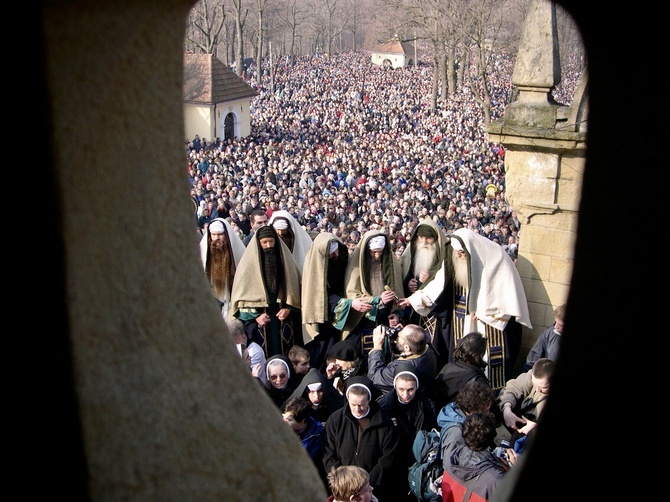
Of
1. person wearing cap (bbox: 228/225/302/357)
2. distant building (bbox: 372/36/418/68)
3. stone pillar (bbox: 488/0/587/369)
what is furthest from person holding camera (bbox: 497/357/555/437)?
distant building (bbox: 372/36/418/68)

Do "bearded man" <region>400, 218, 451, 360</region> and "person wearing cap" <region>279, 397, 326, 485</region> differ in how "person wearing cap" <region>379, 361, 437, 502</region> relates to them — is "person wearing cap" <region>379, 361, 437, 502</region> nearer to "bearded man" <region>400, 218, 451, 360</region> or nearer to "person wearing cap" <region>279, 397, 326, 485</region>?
"person wearing cap" <region>279, 397, 326, 485</region>

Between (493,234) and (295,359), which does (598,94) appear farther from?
(493,234)

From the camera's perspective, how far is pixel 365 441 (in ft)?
14.0

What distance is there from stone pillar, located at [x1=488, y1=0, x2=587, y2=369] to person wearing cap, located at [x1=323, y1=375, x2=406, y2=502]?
260 centimetres

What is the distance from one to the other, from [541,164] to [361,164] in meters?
20.3

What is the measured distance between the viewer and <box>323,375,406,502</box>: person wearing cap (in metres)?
4.26

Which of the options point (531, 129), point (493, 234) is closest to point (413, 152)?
point (493, 234)

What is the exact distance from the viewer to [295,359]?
5535 millimetres

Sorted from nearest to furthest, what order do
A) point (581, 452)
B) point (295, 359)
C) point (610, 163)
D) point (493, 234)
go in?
point (610, 163) → point (581, 452) → point (295, 359) → point (493, 234)

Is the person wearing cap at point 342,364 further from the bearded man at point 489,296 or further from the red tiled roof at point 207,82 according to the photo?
the red tiled roof at point 207,82

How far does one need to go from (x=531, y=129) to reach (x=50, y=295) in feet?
17.9

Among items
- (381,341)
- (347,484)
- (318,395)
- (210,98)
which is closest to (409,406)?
(318,395)

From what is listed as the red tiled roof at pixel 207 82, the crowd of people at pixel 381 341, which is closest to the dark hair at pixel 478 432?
the crowd of people at pixel 381 341

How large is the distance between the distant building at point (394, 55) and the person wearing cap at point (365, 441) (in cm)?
7541
